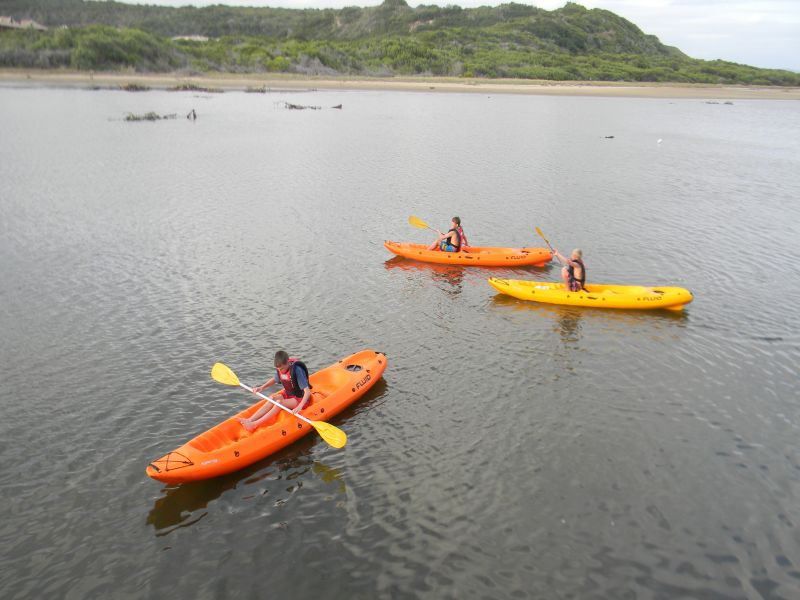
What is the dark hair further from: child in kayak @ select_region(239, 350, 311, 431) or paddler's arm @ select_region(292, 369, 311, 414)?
paddler's arm @ select_region(292, 369, 311, 414)

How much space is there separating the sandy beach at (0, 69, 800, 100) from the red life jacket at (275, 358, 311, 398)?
89760 millimetres

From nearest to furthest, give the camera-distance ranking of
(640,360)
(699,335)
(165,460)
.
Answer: (165,460) < (640,360) < (699,335)

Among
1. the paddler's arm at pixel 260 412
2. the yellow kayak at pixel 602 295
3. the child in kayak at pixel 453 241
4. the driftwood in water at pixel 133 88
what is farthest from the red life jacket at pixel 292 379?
the driftwood in water at pixel 133 88

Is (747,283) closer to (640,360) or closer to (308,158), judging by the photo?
(640,360)

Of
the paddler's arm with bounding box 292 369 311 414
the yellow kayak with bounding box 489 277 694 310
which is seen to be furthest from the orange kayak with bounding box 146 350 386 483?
the yellow kayak with bounding box 489 277 694 310

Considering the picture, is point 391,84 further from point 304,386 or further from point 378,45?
point 304,386

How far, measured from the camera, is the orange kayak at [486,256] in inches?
866

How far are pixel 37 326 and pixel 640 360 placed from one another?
16184 mm

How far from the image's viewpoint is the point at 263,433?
11.4 metres

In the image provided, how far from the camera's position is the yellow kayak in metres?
17.9

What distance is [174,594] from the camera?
8.48 metres

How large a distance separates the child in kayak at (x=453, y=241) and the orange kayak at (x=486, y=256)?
0.88ft

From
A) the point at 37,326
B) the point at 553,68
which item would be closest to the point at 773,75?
the point at 553,68

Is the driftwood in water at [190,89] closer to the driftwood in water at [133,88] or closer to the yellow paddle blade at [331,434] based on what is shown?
the driftwood in water at [133,88]
